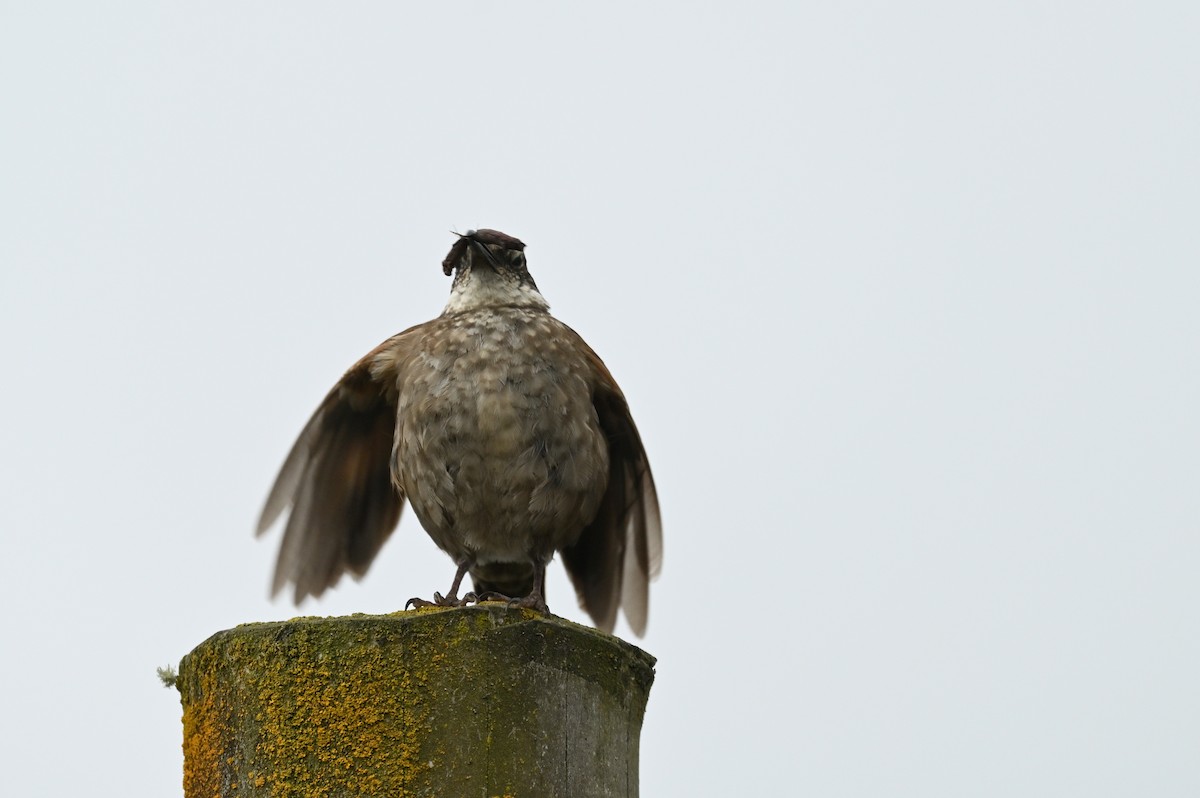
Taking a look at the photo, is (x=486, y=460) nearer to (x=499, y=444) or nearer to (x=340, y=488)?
(x=499, y=444)

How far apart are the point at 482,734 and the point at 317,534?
8.52ft

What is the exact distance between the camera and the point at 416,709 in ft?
8.96

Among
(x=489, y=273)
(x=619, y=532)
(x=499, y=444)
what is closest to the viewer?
(x=499, y=444)

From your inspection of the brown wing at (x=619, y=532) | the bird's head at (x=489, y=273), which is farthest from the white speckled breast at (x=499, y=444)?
the bird's head at (x=489, y=273)

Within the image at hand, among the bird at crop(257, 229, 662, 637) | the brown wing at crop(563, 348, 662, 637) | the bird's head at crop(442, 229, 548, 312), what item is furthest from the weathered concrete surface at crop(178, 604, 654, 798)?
the bird's head at crop(442, 229, 548, 312)

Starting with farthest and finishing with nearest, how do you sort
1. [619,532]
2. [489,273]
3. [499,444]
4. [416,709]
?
[489,273] < [619,532] < [499,444] < [416,709]

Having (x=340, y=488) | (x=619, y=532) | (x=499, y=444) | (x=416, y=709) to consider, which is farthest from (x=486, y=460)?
(x=416, y=709)

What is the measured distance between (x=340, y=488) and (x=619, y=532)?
3.39 feet

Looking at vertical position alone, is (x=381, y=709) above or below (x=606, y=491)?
below

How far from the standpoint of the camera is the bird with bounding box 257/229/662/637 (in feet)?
15.6

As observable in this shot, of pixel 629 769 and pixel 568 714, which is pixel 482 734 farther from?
pixel 629 769

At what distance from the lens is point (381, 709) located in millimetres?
2744

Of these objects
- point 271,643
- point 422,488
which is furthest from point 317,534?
point 271,643

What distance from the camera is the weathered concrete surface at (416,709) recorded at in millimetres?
2709
